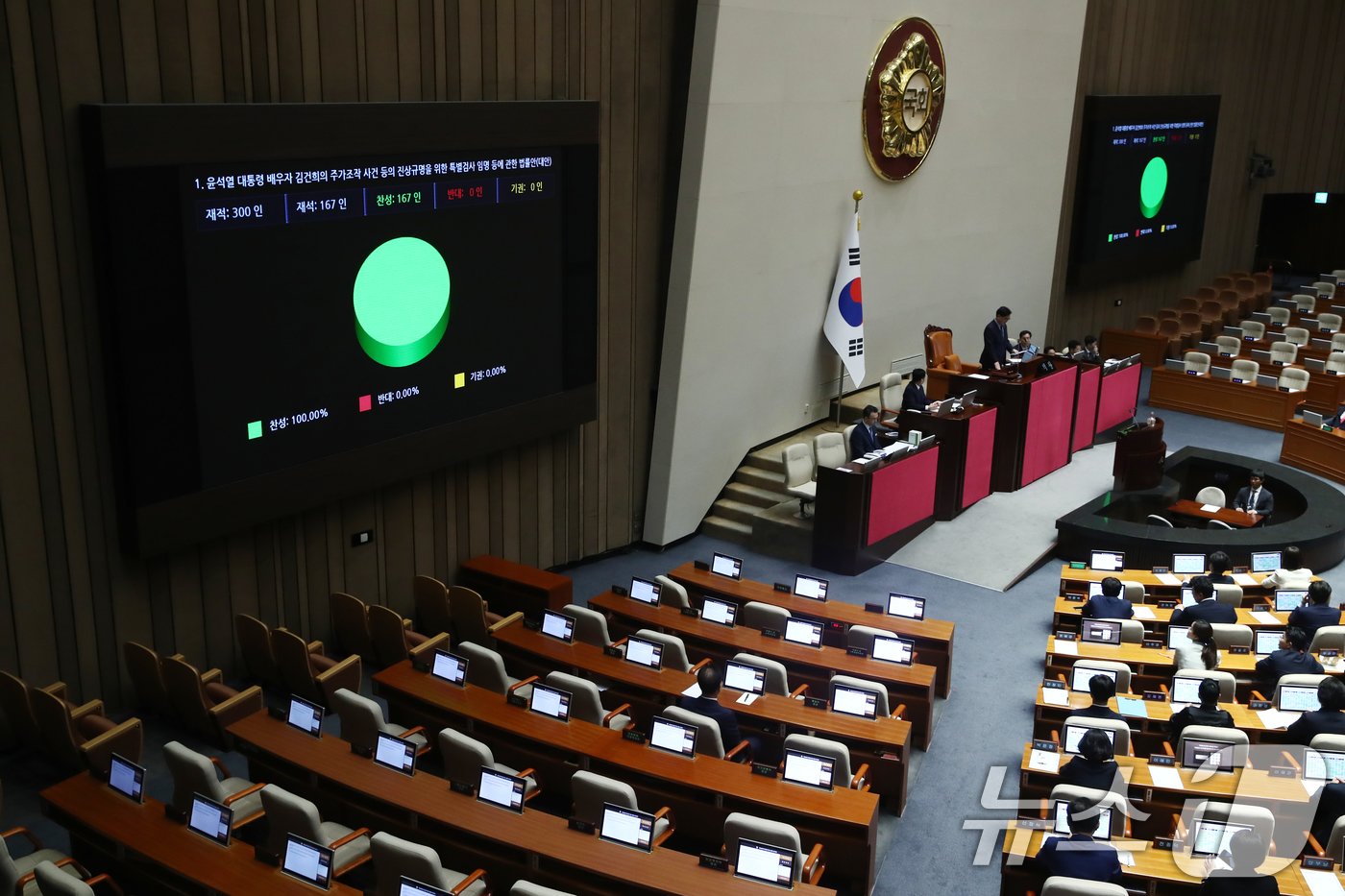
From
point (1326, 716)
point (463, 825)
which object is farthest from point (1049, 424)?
point (463, 825)

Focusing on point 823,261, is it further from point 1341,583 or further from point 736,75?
point 1341,583

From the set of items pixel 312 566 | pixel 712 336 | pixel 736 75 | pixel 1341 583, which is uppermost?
pixel 736 75

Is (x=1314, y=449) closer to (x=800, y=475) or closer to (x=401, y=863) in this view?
(x=800, y=475)

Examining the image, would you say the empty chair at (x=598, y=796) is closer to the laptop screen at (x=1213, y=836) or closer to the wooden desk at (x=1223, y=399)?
the laptop screen at (x=1213, y=836)

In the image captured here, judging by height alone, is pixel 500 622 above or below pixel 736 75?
below

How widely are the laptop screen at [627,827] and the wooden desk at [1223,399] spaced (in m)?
12.8

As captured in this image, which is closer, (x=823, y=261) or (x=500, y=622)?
(x=500, y=622)

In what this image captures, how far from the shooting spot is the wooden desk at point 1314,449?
548 inches

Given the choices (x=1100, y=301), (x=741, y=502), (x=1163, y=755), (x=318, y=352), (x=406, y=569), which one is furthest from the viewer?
(x=1100, y=301)

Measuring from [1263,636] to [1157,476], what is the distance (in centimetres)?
420

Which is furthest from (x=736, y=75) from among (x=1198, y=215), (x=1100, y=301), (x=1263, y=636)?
(x=1198, y=215)

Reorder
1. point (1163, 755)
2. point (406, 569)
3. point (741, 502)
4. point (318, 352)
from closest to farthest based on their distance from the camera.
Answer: point (1163, 755)
point (318, 352)
point (406, 569)
point (741, 502)

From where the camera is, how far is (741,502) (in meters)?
12.6

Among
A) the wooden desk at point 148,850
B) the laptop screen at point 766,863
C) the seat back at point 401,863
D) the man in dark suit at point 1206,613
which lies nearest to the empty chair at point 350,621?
the wooden desk at point 148,850
